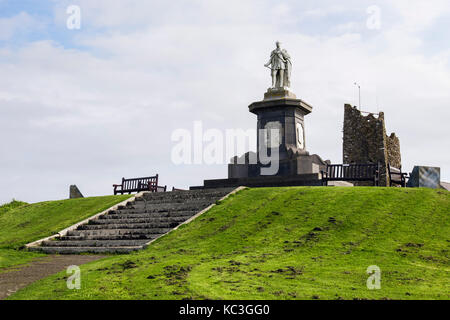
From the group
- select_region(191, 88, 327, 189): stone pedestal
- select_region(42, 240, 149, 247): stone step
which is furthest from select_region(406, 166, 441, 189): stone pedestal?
select_region(42, 240, 149, 247): stone step

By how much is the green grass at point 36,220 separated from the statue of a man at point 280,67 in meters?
10.5

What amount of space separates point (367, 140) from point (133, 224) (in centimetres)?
2489

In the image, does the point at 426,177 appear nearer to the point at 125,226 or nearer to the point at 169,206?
the point at 169,206

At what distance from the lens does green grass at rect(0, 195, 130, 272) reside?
1639 centimetres

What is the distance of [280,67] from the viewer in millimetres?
27547

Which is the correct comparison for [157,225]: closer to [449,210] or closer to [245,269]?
[245,269]

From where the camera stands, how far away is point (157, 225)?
1752 centimetres

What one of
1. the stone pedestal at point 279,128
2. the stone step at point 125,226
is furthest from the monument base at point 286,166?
the stone step at point 125,226

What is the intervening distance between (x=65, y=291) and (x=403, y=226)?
931cm

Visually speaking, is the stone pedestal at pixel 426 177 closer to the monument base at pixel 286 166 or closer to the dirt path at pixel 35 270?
the monument base at pixel 286 166

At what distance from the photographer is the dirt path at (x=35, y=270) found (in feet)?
36.1

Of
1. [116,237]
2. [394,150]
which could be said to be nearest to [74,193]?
[116,237]
